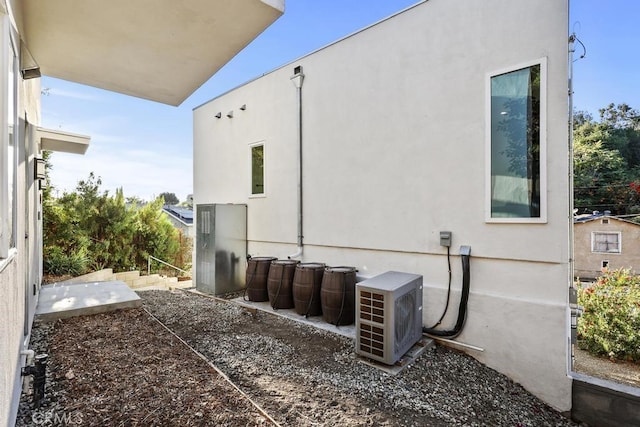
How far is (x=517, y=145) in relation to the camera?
3775 mm

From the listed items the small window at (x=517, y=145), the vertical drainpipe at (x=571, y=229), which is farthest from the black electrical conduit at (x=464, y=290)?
the vertical drainpipe at (x=571, y=229)

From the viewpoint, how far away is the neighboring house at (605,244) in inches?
608

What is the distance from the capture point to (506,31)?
3764 mm

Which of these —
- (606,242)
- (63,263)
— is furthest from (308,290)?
(606,242)

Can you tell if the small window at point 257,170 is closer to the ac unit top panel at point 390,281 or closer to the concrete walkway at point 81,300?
the concrete walkway at point 81,300

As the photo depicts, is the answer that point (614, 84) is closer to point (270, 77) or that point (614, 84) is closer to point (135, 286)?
point (270, 77)

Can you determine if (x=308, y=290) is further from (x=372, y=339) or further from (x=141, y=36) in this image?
(x=141, y=36)

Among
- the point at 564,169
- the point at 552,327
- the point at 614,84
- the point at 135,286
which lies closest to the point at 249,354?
the point at 552,327

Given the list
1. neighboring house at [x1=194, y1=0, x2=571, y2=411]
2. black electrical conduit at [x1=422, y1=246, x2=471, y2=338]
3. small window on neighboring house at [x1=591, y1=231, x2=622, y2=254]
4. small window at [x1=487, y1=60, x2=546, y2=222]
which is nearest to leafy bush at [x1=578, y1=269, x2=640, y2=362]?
neighboring house at [x1=194, y1=0, x2=571, y2=411]

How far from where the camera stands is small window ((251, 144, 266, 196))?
7.05 meters

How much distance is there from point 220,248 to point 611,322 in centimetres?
701

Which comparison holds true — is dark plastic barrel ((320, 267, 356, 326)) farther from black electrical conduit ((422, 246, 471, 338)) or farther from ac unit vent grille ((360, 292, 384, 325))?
black electrical conduit ((422, 246, 471, 338))

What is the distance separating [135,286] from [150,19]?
6983 millimetres

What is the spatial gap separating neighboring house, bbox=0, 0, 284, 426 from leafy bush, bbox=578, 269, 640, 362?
6.37 meters
